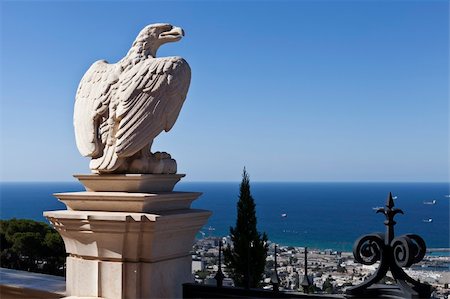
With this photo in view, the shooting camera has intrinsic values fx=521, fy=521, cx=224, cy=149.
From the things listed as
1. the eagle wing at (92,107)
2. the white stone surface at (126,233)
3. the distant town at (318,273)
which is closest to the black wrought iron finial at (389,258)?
the distant town at (318,273)

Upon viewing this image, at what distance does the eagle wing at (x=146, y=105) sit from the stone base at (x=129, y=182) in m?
0.10

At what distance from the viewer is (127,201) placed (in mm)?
3752

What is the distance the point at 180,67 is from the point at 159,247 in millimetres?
1330

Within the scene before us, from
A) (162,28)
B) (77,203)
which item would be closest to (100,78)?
(162,28)

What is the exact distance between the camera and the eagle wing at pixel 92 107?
4012mm

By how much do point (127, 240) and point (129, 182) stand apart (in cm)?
42

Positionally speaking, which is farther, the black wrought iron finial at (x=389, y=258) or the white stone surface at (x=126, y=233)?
the white stone surface at (x=126, y=233)

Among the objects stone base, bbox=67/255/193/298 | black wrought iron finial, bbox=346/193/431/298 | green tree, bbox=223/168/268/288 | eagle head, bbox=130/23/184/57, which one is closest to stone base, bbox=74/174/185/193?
stone base, bbox=67/255/193/298

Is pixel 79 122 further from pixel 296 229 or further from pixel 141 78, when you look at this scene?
pixel 296 229

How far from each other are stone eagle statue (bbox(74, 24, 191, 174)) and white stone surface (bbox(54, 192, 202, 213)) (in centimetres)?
21

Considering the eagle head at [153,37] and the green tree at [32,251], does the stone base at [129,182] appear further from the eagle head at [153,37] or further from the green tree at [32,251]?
the green tree at [32,251]

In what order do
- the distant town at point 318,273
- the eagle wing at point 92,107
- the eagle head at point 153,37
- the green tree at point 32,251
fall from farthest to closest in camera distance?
the green tree at point 32,251 → the distant town at point 318,273 → the eagle head at point 153,37 → the eagle wing at point 92,107

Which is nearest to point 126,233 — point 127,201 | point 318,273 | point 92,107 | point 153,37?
point 127,201

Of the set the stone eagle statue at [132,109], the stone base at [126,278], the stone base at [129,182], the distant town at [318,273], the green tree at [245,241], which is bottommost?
the green tree at [245,241]
